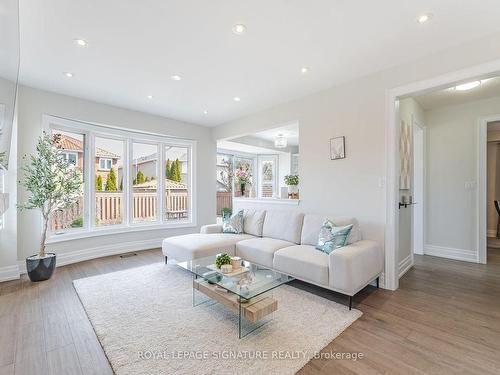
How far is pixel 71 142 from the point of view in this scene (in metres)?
4.12

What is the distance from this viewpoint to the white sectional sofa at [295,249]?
95.6 inches

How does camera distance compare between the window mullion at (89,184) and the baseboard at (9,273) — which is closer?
the baseboard at (9,273)

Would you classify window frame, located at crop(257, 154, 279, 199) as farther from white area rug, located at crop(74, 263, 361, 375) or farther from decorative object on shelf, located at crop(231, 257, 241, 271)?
decorative object on shelf, located at crop(231, 257, 241, 271)

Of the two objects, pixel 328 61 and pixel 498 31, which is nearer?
pixel 498 31

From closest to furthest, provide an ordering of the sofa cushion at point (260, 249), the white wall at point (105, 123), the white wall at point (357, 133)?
the white wall at point (357, 133), the sofa cushion at point (260, 249), the white wall at point (105, 123)

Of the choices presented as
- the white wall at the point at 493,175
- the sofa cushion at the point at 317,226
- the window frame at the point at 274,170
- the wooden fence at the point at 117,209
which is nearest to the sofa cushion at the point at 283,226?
the sofa cushion at the point at 317,226

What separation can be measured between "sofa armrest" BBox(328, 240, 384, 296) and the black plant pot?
11.5ft

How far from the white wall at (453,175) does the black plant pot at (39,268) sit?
19.6 ft

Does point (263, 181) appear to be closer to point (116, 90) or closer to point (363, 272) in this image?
point (116, 90)

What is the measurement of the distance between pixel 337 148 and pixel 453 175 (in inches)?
95.1

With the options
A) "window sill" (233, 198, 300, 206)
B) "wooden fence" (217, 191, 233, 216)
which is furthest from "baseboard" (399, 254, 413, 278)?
"wooden fence" (217, 191, 233, 216)

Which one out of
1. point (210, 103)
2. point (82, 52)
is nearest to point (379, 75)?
point (210, 103)

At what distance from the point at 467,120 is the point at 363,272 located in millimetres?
3469

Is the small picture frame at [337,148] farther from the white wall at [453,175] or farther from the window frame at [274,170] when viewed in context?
the window frame at [274,170]
